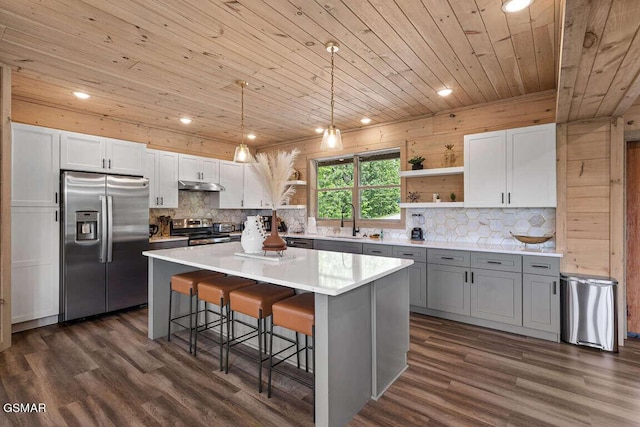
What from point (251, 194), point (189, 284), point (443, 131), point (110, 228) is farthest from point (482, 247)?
point (110, 228)

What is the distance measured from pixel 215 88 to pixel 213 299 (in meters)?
2.24

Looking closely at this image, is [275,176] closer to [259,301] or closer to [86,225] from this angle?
[259,301]

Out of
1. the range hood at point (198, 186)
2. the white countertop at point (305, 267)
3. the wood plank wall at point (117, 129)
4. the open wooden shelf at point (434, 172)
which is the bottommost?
the white countertop at point (305, 267)

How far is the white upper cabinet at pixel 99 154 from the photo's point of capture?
3.66 meters

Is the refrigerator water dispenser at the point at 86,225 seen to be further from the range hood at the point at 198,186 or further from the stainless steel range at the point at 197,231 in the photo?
the range hood at the point at 198,186

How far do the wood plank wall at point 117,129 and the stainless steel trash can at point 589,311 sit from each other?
545 cm

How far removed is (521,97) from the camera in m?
3.64

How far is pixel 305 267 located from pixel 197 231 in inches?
135

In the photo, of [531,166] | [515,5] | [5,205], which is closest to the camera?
[515,5]

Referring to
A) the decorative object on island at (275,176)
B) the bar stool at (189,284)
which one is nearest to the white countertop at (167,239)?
the bar stool at (189,284)

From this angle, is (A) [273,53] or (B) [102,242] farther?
(B) [102,242]

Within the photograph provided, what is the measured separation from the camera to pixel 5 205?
287 centimetres

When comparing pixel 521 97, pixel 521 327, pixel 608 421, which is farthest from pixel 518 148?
pixel 608 421

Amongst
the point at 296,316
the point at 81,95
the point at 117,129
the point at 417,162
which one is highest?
the point at 81,95
